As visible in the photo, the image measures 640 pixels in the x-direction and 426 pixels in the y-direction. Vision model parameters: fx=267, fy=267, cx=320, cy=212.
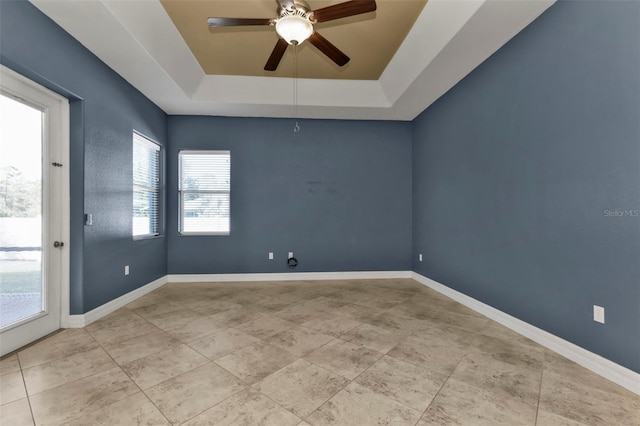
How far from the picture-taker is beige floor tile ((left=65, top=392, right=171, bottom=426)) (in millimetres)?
1447

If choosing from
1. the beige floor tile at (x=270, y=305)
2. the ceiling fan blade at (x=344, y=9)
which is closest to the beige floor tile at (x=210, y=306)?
the beige floor tile at (x=270, y=305)

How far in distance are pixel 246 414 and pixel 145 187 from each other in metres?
3.66

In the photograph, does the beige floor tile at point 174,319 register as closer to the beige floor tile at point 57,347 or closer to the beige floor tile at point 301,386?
the beige floor tile at point 57,347

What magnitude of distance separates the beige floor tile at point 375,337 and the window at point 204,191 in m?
3.00

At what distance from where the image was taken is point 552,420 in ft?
4.88

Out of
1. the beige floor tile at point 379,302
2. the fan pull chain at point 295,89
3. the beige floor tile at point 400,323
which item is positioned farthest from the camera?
the fan pull chain at point 295,89

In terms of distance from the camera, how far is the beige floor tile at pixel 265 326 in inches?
102

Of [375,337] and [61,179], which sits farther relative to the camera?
[61,179]

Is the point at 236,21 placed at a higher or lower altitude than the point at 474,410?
higher

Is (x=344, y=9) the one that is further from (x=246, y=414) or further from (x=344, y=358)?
(x=246, y=414)

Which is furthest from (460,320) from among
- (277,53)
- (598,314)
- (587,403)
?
(277,53)

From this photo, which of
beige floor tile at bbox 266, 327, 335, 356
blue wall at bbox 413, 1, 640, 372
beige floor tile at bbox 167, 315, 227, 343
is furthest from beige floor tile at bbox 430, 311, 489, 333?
beige floor tile at bbox 167, 315, 227, 343

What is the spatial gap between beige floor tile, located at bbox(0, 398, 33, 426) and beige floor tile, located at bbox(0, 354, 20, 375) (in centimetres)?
53

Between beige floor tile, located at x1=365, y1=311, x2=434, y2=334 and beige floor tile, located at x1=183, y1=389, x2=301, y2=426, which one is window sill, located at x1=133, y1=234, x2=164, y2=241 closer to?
beige floor tile, located at x1=183, y1=389, x2=301, y2=426
